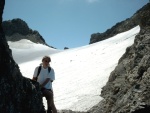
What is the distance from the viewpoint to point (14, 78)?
7.00m

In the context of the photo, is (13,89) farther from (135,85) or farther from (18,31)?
(18,31)

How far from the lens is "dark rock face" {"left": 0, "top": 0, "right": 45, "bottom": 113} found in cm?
641

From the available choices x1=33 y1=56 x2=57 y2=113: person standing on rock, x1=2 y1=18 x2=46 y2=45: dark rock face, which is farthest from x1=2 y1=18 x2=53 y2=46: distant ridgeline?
x1=33 y1=56 x2=57 y2=113: person standing on rock

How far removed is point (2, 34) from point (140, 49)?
8590 millimetres

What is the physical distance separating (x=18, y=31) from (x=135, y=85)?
8064cm

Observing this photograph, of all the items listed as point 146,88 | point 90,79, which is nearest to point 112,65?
point 90,79

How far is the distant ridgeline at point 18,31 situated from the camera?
8406 cm

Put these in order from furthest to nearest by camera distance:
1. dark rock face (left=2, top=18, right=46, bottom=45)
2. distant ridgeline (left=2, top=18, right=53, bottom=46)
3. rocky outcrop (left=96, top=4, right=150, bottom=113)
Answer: distant ridgeline (left=2, top=18, right=53, bottom=46)
dark rock face (left=2, top=18, right=46, bottom=45)
rocky outcrop (left=96, top=4, right=150, bottom=113)

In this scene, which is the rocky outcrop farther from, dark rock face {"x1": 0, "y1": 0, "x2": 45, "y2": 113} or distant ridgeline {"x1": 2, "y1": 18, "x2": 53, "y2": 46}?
distant ridgeline {"x1": 2, "y1": 18, "x2": 53, "y2": 46}

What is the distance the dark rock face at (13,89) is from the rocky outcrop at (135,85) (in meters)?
3.73

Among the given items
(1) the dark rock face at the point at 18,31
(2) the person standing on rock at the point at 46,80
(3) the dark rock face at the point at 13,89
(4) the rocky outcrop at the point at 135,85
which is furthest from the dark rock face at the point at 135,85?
(1) the dark rock face at the point at 18,31

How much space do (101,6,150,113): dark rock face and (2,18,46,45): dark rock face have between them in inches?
2719

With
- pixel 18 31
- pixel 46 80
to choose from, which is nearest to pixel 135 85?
pixel 46 80

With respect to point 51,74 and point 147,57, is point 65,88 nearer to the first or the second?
point 147,57
